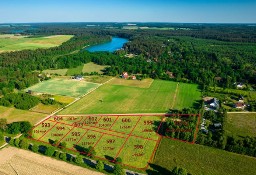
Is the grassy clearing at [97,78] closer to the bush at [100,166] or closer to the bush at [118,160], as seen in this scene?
the bush at [118,160]

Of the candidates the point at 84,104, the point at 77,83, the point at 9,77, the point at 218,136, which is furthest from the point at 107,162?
the point at 9,77

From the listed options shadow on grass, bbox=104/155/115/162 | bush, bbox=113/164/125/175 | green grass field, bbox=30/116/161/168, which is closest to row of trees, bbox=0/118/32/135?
green grass field, bbox=30/116/161/168

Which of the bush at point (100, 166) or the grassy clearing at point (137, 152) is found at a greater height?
the bush at point (100, 166)

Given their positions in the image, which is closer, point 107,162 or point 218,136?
point 107,162

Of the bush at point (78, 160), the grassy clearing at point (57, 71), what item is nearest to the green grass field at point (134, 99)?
the bush at point (78, 160)

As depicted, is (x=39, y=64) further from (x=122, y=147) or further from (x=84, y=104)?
(x=122, y=147)
